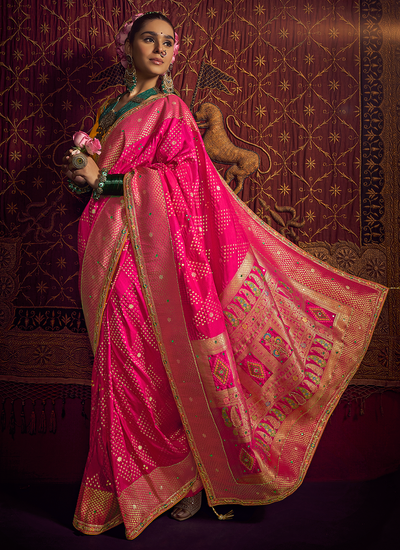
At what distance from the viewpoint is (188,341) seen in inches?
49.8

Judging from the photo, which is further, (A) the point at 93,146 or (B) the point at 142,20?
(B) the point at 142,20

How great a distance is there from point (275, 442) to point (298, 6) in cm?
198

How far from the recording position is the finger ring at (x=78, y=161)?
127 centimetres

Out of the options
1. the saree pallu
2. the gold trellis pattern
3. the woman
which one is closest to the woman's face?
the woman

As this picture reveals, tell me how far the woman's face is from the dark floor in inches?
65.1

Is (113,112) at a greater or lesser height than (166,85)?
lesser

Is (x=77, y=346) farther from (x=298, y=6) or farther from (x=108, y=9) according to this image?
(x=298, y=6)

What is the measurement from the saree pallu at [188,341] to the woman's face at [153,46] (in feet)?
0.48

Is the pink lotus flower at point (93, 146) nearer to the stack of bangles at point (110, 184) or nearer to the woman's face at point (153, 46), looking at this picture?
the stack of bangles at point (110, 184)

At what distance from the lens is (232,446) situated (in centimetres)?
125

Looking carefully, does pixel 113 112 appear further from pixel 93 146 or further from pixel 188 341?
pixel 188 341

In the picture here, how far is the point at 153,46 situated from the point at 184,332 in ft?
3.52

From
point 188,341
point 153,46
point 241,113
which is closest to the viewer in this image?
point 188,341

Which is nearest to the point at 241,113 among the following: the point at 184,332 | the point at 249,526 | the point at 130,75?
the point at 130,75
